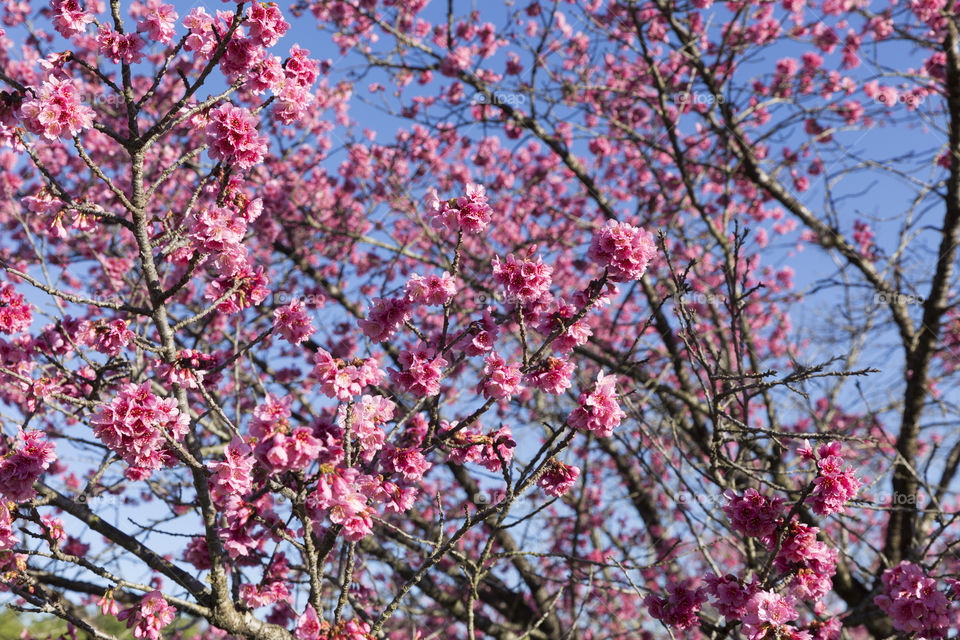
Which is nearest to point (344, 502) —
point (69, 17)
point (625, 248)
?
point (625, 248)

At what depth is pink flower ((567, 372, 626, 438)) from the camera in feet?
9.47

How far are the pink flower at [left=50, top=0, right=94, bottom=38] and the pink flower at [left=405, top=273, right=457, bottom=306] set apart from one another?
2083 millimetres

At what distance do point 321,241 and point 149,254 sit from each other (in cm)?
581

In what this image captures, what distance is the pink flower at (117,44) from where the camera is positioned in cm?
320

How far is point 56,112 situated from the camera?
9.93ft

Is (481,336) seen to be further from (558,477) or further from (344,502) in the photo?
(344,502)

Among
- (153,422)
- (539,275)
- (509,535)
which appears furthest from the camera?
(509,535)

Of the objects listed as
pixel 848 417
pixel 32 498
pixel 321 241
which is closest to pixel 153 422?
pixel 32 498

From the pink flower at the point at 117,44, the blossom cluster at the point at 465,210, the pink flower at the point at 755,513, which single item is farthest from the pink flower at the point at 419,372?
the pink flower at the point at 117,44

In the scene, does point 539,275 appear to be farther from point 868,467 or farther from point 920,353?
point 868,467

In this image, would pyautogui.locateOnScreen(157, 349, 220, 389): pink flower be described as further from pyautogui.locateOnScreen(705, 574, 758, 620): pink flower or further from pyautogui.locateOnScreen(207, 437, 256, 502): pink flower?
pyautogui.locateOnScreen(705, 574, 758, 620): pink flower

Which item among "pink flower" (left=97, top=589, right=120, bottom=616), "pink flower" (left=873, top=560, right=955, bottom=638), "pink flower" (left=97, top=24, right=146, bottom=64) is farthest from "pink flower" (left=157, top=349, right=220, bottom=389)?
"pink flower" (left=873, top=560, right=955, bottom=638)

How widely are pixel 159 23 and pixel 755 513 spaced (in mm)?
3744

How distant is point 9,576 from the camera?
307 centimetres
